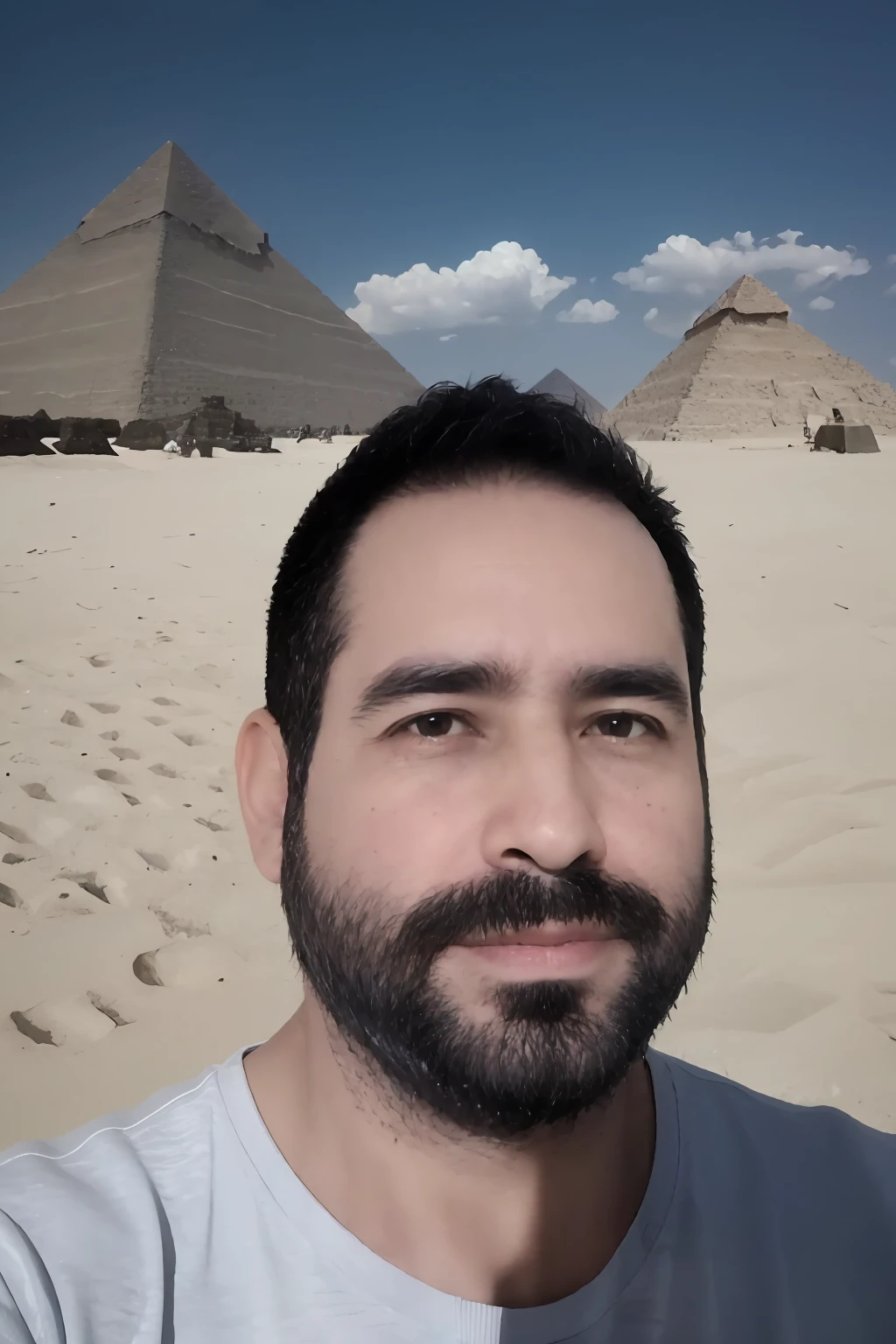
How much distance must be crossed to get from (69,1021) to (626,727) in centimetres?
183

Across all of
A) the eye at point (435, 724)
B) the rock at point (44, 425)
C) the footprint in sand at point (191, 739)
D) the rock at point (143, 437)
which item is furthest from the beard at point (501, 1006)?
the rock at point (143, 437)

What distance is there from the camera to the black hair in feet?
3.76

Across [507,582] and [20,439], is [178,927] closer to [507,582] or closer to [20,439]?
[507,582]

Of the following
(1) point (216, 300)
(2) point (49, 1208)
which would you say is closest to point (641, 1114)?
(2) point (49, 1208)

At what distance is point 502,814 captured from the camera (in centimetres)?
91

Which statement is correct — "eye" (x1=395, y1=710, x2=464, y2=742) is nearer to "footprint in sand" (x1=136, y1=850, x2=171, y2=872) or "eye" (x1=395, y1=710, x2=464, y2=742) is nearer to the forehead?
the forehead

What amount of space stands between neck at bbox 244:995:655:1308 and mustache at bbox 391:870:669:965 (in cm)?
21

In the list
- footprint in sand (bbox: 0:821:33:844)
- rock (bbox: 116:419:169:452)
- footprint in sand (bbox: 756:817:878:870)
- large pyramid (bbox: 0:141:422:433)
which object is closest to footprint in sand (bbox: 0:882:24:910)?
footprint in sand (bbox: 0:821:33:844)

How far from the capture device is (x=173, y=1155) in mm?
1007

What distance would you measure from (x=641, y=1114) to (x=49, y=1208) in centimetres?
72

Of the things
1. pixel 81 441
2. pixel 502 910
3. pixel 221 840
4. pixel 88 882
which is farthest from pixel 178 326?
pixel 502 910

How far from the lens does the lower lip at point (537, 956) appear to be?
2.90 ft

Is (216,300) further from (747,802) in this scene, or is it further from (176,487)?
(747,802)

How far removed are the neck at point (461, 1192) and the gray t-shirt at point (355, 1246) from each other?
0.11 ft
